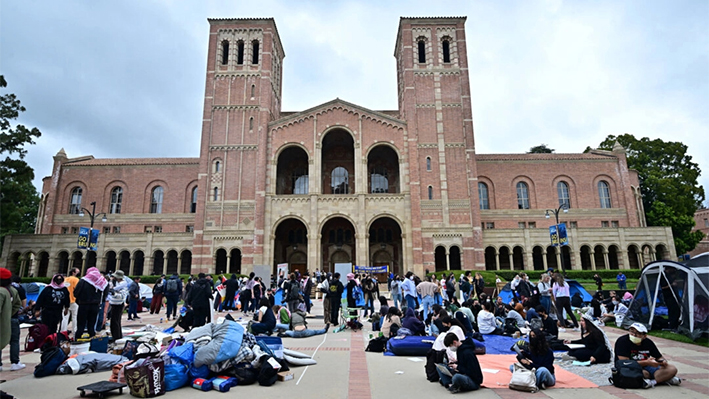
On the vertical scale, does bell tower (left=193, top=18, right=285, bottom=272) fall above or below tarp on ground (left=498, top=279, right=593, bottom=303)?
above

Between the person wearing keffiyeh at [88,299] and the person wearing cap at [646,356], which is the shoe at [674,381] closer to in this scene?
the person wearing cap at [646,356]

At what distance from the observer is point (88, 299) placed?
374 inches

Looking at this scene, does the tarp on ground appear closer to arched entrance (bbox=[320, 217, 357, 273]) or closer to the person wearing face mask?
the person wearing face mask

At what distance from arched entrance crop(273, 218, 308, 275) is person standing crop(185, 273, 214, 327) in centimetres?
2544

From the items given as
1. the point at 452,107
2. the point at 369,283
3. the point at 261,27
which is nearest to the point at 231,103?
the point at 261,27

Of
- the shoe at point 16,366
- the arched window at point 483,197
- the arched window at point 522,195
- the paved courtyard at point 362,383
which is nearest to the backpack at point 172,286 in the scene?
the paved courtyard at point 362,383

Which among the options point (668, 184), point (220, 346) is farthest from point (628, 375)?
point (668, 184)

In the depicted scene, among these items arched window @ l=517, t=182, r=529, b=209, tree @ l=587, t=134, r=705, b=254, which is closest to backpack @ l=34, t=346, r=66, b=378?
arched window @ l=517, t=182, r=529, b=209

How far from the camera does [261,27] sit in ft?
121

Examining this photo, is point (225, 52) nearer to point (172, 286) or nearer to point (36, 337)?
point (172, 286)

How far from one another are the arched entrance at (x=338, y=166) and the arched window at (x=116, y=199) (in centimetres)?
2116

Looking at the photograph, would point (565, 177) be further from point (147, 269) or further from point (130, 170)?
point (130, 170)

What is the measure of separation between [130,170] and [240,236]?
1733cm

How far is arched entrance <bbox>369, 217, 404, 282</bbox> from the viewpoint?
1425 inches
